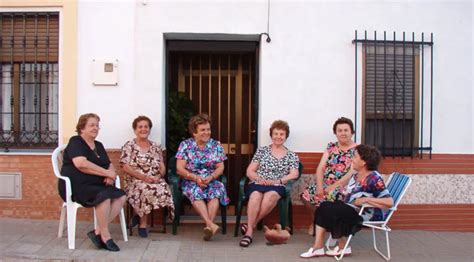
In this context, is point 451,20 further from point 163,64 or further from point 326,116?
point 163,64

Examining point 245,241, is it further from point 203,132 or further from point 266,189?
point 203,132

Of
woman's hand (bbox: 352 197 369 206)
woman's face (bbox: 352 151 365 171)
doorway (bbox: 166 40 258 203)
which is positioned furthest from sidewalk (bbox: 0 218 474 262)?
doorway (bbox: 166 40 258 203)

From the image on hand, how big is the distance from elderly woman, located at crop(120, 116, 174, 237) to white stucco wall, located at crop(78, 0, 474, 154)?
A: 392 mm

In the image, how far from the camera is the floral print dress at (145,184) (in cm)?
617

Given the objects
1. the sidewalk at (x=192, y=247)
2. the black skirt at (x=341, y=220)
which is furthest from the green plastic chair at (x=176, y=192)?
the black skirt at (x=341, y=220)

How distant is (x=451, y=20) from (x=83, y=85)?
4828 millimetres

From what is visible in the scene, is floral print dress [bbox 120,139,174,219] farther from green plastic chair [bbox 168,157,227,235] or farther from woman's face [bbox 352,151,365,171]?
woman's face [bbox 352,151,365,171]

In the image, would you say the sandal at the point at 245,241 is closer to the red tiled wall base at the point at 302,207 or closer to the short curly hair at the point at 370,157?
the red tiled wall base at the point at 302,207

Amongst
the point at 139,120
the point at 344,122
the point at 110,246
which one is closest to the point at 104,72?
the point at 139,120

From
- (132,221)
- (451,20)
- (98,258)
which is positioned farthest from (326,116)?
(98,258)

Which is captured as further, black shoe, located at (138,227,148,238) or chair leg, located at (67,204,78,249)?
black shoe, located at (138,227,148,238)

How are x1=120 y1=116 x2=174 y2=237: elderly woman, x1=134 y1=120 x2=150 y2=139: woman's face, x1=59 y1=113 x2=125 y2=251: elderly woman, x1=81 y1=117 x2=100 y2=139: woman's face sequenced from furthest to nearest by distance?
x1=134 y1=120 x2=150 y2=139: woman's face → x1=120 y1=116 x2=174 y2=237: elderly woman → x1=81 y1=117 x2=100 y2=139: woman's face → x1=59 y1=113 x2=125 y2=251: elderly woman

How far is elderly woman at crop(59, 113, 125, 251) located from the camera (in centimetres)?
555

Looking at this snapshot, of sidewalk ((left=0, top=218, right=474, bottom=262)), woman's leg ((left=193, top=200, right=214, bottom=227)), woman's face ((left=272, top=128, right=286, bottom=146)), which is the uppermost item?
woman's face ((left=272, top=128, right=286, bottom=146))
